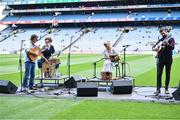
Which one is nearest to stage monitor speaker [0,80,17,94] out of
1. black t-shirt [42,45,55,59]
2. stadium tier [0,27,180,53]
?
black t-shirt [42,45,55,59]

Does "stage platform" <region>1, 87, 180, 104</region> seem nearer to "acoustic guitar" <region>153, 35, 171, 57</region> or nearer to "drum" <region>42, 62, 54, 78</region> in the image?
"drum" <region>42, 62, 54, 78</region>

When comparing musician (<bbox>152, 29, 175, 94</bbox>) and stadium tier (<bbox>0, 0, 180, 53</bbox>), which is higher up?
stadium tier (<bbox>0, 0, 180, 53</bbox>)

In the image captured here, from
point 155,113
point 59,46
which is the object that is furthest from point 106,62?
point 59,46

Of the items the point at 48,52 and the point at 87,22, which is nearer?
the point at 48,52

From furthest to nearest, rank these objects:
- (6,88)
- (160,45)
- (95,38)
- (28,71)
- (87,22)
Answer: (87,22)
(95,38)
(28,71)
(6,88)
(160,45)

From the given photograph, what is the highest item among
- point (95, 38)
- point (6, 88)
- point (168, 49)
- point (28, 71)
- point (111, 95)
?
point (95, 38)

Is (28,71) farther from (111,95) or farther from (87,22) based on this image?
(87,22)

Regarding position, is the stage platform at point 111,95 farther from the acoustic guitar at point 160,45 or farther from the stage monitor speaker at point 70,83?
the acoustic guitar at point 160,45

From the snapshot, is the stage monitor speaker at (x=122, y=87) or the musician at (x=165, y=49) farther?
the stage monitor speaker at (x=122, y=87)

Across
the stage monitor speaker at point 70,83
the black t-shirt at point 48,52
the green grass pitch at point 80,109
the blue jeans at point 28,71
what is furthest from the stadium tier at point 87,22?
the green grass pitch at point 80,109

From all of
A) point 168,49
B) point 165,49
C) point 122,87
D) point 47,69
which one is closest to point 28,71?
point 47,69

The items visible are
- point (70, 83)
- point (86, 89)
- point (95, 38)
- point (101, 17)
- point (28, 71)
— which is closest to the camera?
point (86, 89)

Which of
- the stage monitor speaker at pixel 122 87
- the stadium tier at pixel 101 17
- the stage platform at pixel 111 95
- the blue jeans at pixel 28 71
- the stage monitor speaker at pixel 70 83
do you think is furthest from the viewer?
the stadium tier at pixel 101 17

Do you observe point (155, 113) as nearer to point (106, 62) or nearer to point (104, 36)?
point (106, 62)
